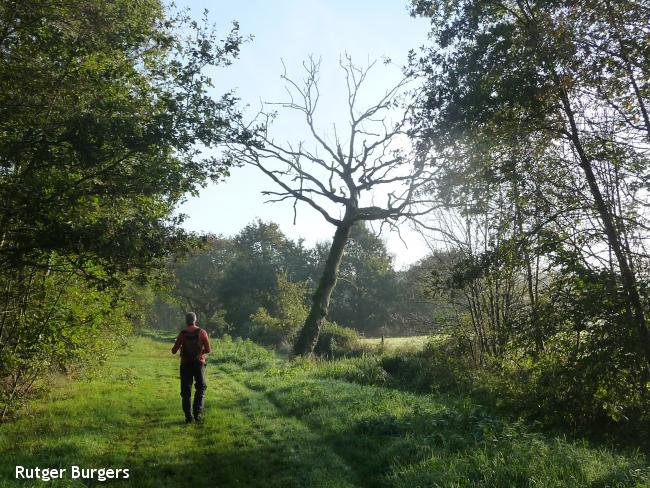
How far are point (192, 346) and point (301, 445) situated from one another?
3.22 metres

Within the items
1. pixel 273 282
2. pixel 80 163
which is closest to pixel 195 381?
pixel 80 163

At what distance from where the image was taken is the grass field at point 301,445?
18.2 ft

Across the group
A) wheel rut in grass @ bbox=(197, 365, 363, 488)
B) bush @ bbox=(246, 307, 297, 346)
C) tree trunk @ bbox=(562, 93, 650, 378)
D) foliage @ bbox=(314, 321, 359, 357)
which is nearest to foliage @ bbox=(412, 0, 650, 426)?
tree trunk @ bbox=(562, 93, 650, 378)

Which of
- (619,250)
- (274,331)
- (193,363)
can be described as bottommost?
(274,331)

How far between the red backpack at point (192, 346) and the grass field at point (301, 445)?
49.1 inches

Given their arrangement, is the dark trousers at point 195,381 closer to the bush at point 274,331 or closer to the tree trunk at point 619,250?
the tree trunk at point 619,250

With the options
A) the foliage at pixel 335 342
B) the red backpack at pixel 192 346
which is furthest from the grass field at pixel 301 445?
the foliage at pixel 335 342

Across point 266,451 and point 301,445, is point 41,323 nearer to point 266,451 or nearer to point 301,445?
point 266,451

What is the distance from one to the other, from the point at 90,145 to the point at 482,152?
714cm

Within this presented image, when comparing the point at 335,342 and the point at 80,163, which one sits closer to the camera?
the point at 80,163

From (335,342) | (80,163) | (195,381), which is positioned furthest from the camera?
Answer: (335,342)

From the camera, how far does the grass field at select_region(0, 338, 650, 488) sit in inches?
219

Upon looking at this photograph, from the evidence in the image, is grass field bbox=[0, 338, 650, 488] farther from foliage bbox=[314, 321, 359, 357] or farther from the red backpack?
foliage bbox=[314, 321, 359, 357]

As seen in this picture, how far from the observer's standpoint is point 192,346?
9.21 m
